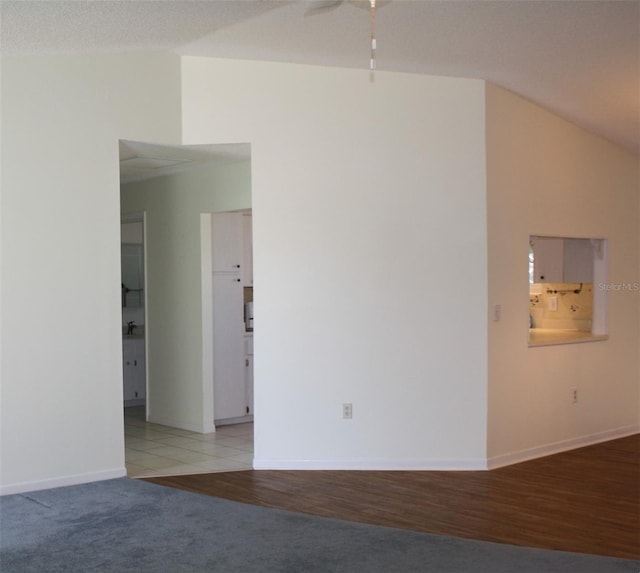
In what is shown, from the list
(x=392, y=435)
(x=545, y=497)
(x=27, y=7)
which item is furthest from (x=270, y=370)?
(x=27, y=7)

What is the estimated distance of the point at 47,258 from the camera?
522 cm

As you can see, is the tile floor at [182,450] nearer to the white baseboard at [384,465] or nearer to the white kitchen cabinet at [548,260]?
the white baseboard at [384,465]

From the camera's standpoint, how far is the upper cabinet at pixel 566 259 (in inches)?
285

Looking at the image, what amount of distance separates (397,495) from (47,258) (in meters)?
2.70

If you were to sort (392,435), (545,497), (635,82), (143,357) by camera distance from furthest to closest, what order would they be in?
(143,357), (392,435), (635,82), (545,497)

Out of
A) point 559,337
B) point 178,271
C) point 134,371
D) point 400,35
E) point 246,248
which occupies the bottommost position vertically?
point 134,371

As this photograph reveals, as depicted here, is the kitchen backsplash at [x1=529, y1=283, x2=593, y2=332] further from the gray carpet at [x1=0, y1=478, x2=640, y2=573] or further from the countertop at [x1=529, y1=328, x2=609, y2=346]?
the gray carpet at [x1=0, y1=478, x2=640, y2=573]

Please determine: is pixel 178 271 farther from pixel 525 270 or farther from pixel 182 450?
pixel 525 270

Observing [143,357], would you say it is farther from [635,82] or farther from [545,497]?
[635,82]

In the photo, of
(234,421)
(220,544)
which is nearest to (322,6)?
(220,544)

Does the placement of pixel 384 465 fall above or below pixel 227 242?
below

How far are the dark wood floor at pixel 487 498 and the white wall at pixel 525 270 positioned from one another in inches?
16.6

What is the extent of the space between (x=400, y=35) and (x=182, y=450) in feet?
11.7

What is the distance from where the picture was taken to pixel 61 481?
5.26 metres
